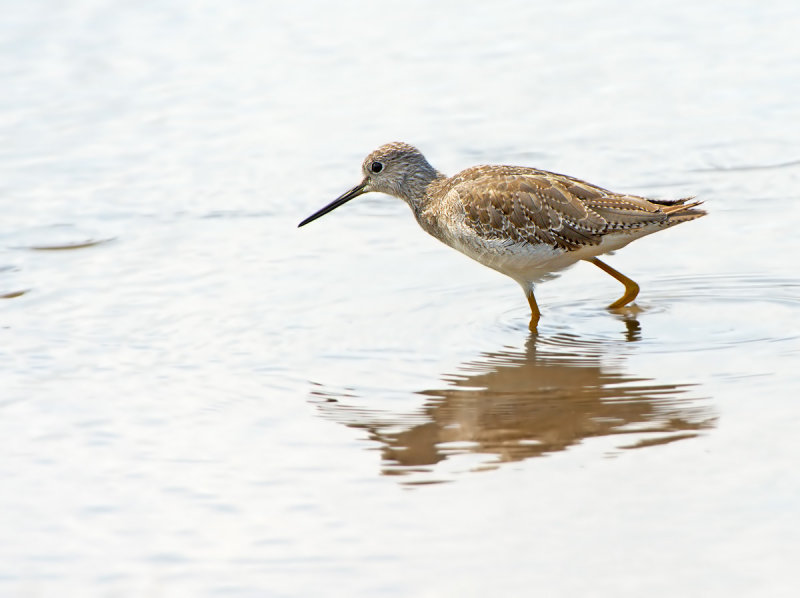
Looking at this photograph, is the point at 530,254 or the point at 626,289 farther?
the point at 626,289

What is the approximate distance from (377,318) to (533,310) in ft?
3.99

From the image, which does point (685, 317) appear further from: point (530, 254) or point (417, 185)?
point (417, 185)

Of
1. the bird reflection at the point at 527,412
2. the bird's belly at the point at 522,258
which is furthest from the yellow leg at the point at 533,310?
the bird reflection at the point at 527,412

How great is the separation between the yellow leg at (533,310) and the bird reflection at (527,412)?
1.90ft

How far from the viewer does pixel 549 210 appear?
923 centimetres

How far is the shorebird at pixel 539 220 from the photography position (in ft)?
29.8

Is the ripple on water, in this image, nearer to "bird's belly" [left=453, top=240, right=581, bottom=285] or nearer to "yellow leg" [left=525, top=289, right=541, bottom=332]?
"yellow leg" [left=525, top=289, right=541, bottom=332]

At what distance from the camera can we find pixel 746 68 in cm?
1445

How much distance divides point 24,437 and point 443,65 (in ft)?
30.8

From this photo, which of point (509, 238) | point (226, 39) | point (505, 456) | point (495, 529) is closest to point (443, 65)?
point (226, 39)

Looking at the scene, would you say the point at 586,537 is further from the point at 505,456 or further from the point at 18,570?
the point at 18,570

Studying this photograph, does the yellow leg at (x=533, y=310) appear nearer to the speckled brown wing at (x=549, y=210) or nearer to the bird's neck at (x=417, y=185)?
the speckled brown wing at (x=549, y=210)

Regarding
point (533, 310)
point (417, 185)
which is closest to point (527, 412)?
point (533, 310)

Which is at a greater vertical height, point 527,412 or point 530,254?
point 530,254
